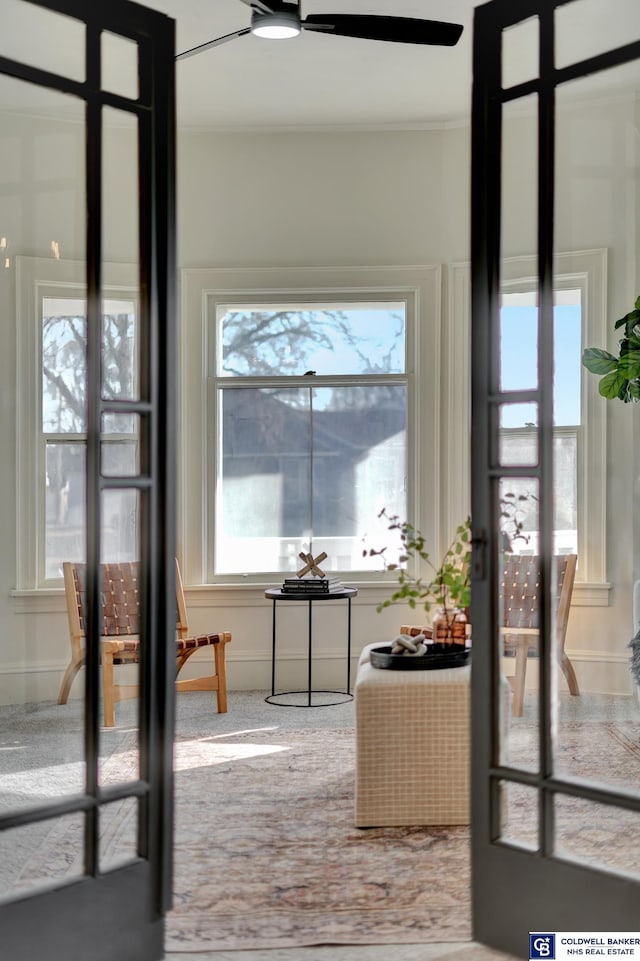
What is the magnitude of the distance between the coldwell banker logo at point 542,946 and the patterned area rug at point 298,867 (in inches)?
8.3

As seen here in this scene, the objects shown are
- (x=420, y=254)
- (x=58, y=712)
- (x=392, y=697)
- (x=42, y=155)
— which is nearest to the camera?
(x=58, y=712)

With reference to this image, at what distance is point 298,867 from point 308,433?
3.28 meters

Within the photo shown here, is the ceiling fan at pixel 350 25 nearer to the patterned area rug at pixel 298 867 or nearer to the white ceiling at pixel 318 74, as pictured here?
the white ceiling at pixel 318 74

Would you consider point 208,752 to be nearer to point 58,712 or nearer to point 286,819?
point 286,819

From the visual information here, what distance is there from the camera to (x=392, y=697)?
3.34 meters

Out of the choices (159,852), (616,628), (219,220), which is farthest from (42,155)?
(219,220)

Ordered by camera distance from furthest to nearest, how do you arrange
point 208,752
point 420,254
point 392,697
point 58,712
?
point 420,254
point 208,752
point 392,697
point 58,712

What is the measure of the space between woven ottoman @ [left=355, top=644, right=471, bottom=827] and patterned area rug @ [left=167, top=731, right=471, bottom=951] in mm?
73

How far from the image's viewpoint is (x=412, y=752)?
3.34 m

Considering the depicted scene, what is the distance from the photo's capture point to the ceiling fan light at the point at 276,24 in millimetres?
3557

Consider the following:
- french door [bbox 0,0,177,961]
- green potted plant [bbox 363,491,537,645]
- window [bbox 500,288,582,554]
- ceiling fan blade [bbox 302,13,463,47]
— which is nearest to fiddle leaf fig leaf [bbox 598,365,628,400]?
green potted plant [bbox 363,491,537,645]

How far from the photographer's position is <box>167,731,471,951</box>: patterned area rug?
2.55 metres

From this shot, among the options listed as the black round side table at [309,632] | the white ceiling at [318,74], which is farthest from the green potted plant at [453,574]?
the white ceiling at [318,74]

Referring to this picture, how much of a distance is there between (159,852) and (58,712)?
0.43 metres
